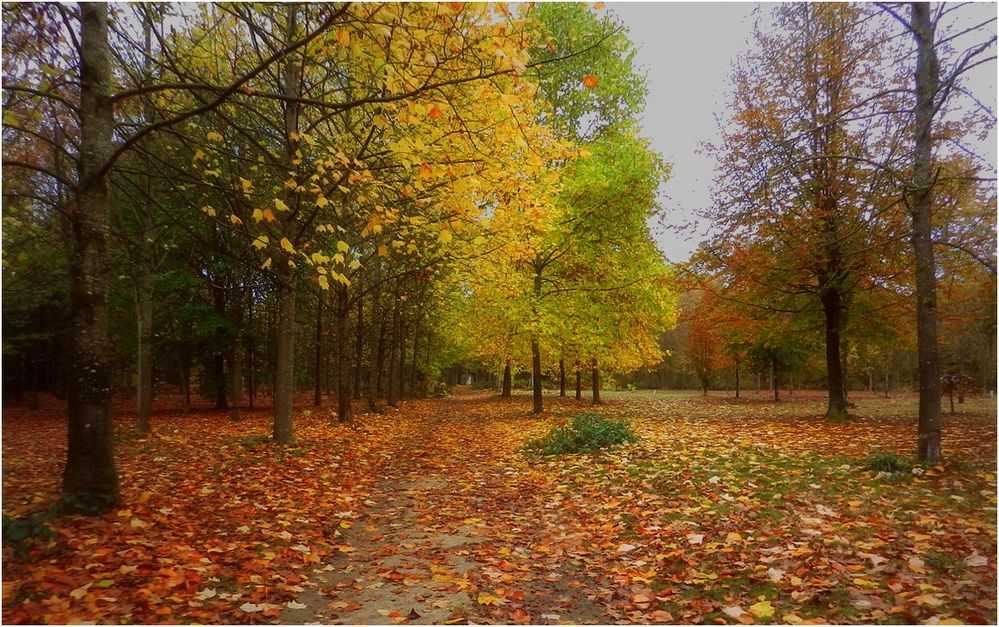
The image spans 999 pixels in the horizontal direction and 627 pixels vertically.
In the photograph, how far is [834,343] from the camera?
14062 mm

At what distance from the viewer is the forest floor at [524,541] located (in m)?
3.60

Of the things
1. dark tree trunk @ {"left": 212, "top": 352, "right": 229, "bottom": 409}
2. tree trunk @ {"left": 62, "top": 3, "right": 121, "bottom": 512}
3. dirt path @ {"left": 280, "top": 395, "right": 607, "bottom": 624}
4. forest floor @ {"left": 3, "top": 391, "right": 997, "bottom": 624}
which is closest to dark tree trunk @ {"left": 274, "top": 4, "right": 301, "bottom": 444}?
forest floor @ {"left": 3, "top": 391, "right": 997, "bottom": 624}

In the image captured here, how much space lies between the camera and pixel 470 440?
12.8 m

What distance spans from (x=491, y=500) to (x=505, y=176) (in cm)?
452

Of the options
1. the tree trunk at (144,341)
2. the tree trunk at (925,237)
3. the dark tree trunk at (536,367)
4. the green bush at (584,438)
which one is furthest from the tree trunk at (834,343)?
the tree trunk at (144,341)

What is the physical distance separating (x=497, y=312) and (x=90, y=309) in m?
11.8

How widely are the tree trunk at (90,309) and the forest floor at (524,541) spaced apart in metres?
0.38

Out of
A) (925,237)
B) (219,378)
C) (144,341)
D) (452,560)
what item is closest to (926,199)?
(925,237)

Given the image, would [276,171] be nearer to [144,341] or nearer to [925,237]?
[144,341]

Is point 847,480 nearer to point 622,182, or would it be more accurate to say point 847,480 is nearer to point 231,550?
point 231,550

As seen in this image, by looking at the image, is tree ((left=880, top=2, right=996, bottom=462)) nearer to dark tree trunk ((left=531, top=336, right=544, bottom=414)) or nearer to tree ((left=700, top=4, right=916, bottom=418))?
tree ((left=700, top=4, right=916, bottom=418))

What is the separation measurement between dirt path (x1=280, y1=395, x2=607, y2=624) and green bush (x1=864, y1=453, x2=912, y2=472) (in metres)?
4.47

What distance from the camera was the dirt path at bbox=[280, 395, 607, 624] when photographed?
3754 mm

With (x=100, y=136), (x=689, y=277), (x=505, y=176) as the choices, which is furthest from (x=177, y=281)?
(x=689, y=277)
